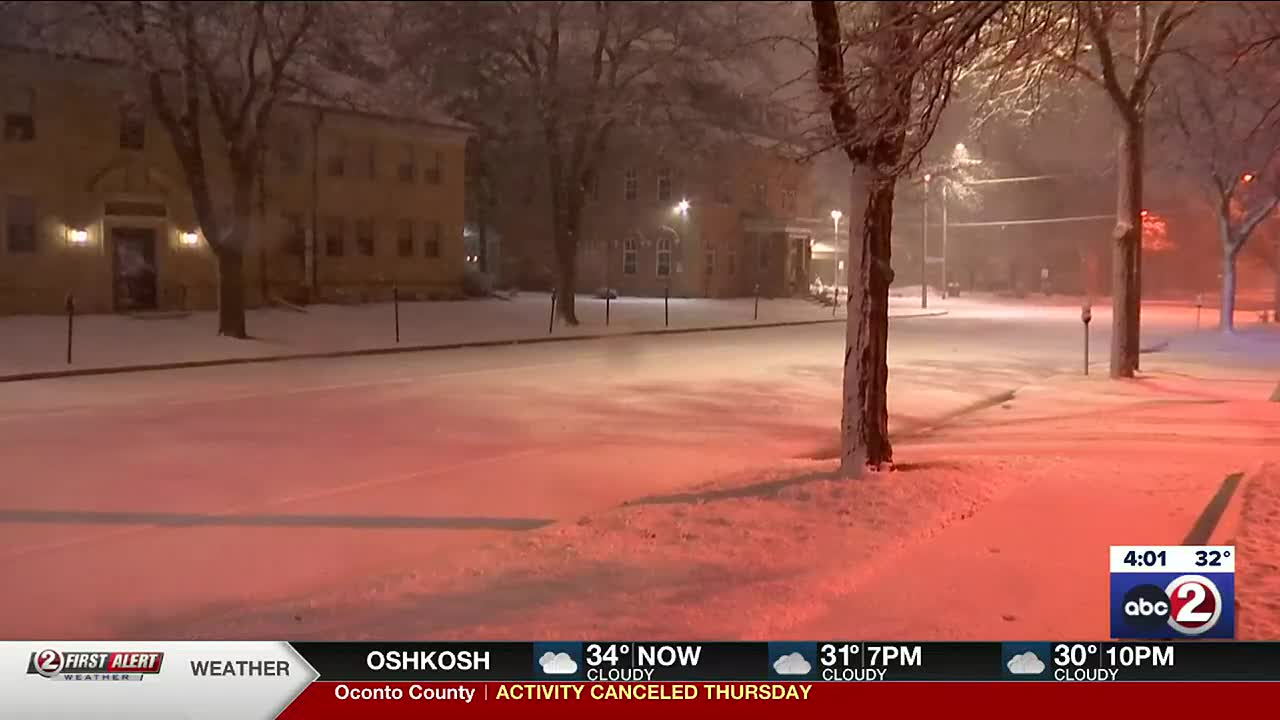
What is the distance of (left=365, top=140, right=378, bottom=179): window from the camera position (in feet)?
140

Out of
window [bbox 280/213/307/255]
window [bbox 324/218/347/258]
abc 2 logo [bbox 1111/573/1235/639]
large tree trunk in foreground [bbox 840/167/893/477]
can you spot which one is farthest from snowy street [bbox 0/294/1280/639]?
window [bbox 324/218/347/258]

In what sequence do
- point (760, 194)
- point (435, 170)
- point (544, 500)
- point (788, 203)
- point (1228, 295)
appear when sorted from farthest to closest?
point (788, 203), point (760, 194), point (435, 170), point (1228, 295), point (544, 500)

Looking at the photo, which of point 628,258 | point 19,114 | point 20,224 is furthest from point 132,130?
point 628,258

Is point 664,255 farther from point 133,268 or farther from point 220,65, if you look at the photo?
point 220,65

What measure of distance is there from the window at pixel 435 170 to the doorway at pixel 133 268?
12.3m

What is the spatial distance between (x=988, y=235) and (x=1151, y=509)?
79.4m

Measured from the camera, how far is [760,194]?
63.3m

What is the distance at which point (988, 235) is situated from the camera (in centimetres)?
8388

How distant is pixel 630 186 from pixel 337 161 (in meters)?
20.6

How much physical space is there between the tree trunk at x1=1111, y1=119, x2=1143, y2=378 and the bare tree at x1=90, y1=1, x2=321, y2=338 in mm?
16313

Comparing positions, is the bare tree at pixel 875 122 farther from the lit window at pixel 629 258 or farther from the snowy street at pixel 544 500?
the lit window at pixel 629 258

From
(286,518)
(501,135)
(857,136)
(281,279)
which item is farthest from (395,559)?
(501,135)

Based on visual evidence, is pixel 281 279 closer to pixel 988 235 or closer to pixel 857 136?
pixel 857 136

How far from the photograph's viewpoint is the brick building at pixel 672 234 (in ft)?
192
